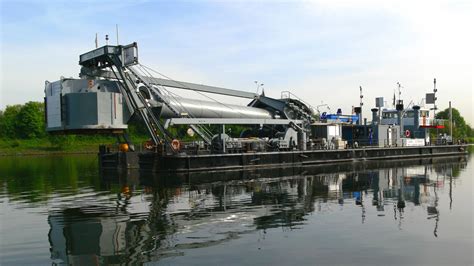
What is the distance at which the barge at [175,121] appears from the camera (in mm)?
30547

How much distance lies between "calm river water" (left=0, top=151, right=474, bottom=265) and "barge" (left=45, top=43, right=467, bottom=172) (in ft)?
17.9

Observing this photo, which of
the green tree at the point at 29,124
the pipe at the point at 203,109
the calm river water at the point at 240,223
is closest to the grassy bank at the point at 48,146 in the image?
the green tree at the point at 29,124

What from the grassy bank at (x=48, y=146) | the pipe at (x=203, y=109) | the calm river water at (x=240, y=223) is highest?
the pipe at (x=203, y=109)

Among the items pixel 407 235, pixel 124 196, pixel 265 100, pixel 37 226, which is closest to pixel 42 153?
pixel 265 100

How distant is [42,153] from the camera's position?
252 ft

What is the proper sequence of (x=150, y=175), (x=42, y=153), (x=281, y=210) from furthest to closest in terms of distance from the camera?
(x=42, y=153) < (x=150, y=175) < (x=281, y=210)

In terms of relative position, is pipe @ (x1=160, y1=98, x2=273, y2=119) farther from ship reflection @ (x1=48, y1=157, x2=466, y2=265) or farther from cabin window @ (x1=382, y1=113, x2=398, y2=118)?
→ cabin window @ (x1=382, y1=113, x2=398, y2=118)

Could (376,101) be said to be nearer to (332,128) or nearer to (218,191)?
(332,128)

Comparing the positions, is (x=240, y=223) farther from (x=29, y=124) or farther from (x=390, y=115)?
(x=29, y=124)

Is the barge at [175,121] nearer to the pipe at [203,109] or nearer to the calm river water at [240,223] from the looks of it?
the pipe at [203,109]

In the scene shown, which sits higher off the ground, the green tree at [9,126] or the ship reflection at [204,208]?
the green tree at [9,126]

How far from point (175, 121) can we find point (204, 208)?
1419 cm

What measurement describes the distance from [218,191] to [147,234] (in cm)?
985

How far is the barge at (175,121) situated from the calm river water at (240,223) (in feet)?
17.9
